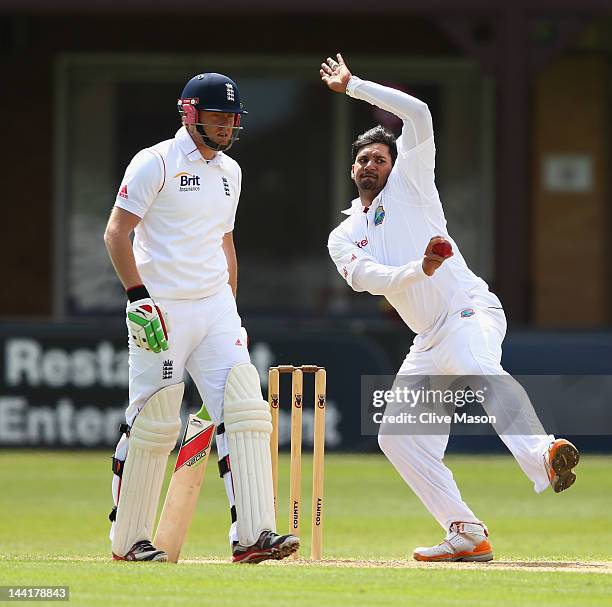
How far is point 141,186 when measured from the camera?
6.53 meters

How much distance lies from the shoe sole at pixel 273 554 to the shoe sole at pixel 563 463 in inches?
40.0

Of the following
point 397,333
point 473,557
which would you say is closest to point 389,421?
point 473,557

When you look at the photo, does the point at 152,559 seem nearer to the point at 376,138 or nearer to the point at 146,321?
A: the point at 146,321

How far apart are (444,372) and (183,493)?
1.19 m

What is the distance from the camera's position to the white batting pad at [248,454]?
6.48 metres

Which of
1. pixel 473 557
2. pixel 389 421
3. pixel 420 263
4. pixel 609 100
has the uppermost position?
pixel 609 100

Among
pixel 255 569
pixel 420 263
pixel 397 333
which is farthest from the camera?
pixel 397 333

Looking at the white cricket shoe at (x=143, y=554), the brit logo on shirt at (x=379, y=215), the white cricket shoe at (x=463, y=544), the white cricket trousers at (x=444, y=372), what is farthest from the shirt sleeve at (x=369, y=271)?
the white cricket shoe at (x=143, y=554)

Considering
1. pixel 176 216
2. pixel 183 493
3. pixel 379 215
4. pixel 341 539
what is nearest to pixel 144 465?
pixel 183 493

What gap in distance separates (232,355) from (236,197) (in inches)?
26.3

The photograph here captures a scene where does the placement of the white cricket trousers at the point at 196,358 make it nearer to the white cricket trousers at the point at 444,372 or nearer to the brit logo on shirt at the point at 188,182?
the brit logo on shirt at the point at 188,182

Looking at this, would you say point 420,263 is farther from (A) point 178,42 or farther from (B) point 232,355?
(A) point 178,42

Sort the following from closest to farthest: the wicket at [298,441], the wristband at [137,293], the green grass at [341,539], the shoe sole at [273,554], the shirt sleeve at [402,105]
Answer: the green grass at [341,539], the shoe sole at [273,554], the wristband at [137,293], the shirt sleeve at [402,105], the wicket at [298,441]

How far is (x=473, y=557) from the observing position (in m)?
6.93
